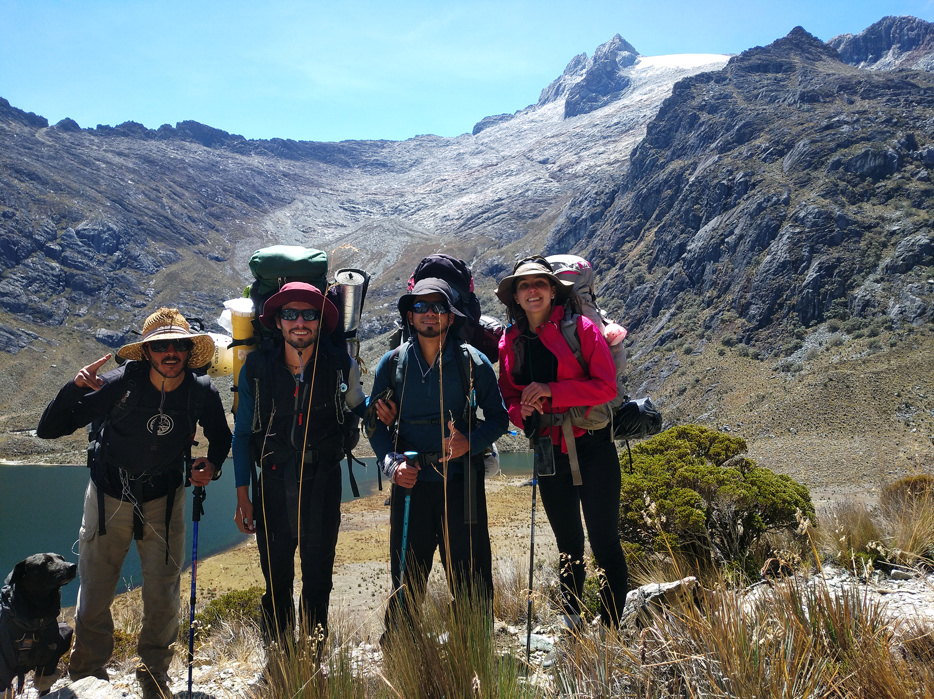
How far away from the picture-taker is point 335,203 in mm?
189375

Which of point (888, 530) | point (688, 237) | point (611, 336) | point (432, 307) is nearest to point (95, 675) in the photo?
point (432, 307)

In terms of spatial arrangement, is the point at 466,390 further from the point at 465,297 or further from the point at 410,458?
the point at 465,297

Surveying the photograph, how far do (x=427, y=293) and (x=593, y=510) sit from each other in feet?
4.74

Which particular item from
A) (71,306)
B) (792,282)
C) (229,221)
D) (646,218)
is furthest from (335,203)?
(792,282)

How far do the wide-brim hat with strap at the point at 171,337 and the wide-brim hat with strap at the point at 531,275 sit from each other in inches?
70.2

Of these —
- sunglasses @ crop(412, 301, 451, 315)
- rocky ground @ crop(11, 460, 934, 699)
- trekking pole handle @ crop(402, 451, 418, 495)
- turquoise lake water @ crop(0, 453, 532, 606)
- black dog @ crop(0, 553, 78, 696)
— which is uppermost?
sunglasses @ crop(412, 301, 451, 315)

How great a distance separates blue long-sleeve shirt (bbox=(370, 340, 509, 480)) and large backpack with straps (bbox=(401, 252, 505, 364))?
40cm

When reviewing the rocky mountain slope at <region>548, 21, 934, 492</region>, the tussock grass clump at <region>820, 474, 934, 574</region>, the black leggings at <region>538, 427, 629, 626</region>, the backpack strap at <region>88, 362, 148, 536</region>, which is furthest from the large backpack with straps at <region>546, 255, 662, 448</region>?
the rocky mountain slope at <region>548, 21, 934, 492</region>

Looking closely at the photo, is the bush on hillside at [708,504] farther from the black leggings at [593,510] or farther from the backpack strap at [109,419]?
the backpack strap at [109,419]

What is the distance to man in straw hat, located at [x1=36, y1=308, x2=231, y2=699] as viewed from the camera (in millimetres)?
3113

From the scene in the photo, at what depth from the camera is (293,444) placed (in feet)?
9.87

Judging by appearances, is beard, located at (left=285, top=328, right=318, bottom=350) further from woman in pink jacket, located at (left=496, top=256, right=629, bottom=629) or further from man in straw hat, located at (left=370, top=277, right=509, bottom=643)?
woman in pink jacket, located at (left=496, top=256, right=629, bottom=629)

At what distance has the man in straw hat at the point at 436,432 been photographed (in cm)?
297

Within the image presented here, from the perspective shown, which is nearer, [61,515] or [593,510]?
[593,510]
